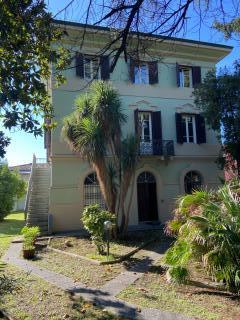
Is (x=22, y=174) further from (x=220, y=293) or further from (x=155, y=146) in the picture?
(x=220, y=293)

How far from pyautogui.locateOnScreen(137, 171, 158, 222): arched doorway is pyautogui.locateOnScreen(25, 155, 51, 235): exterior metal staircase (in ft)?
17.0

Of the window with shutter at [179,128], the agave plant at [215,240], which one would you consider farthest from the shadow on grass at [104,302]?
the window with shutter at [179,128]

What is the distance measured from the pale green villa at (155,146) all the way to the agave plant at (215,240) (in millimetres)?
10314

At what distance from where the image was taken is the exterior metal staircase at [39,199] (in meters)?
18.3

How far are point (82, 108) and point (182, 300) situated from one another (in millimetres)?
10508

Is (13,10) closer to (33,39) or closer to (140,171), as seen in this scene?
(33,39)

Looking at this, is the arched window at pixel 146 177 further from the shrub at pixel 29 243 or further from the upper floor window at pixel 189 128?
the shrub at pixel 29 243

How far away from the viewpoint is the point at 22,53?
5227 millimetres

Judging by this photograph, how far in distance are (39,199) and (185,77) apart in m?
11.5

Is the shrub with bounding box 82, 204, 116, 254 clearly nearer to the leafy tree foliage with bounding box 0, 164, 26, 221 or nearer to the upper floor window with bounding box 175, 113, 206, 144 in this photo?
the upper floor window with bounding box 175, 113, 206, 144

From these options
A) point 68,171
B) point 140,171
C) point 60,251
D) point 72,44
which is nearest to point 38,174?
point 68,171

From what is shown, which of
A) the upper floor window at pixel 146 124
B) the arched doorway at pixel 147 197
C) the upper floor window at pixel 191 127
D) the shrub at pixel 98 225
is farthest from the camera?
the upper floor window at pixel 191 127

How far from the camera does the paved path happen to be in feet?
21.4

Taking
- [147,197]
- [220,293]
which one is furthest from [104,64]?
[147,197]
